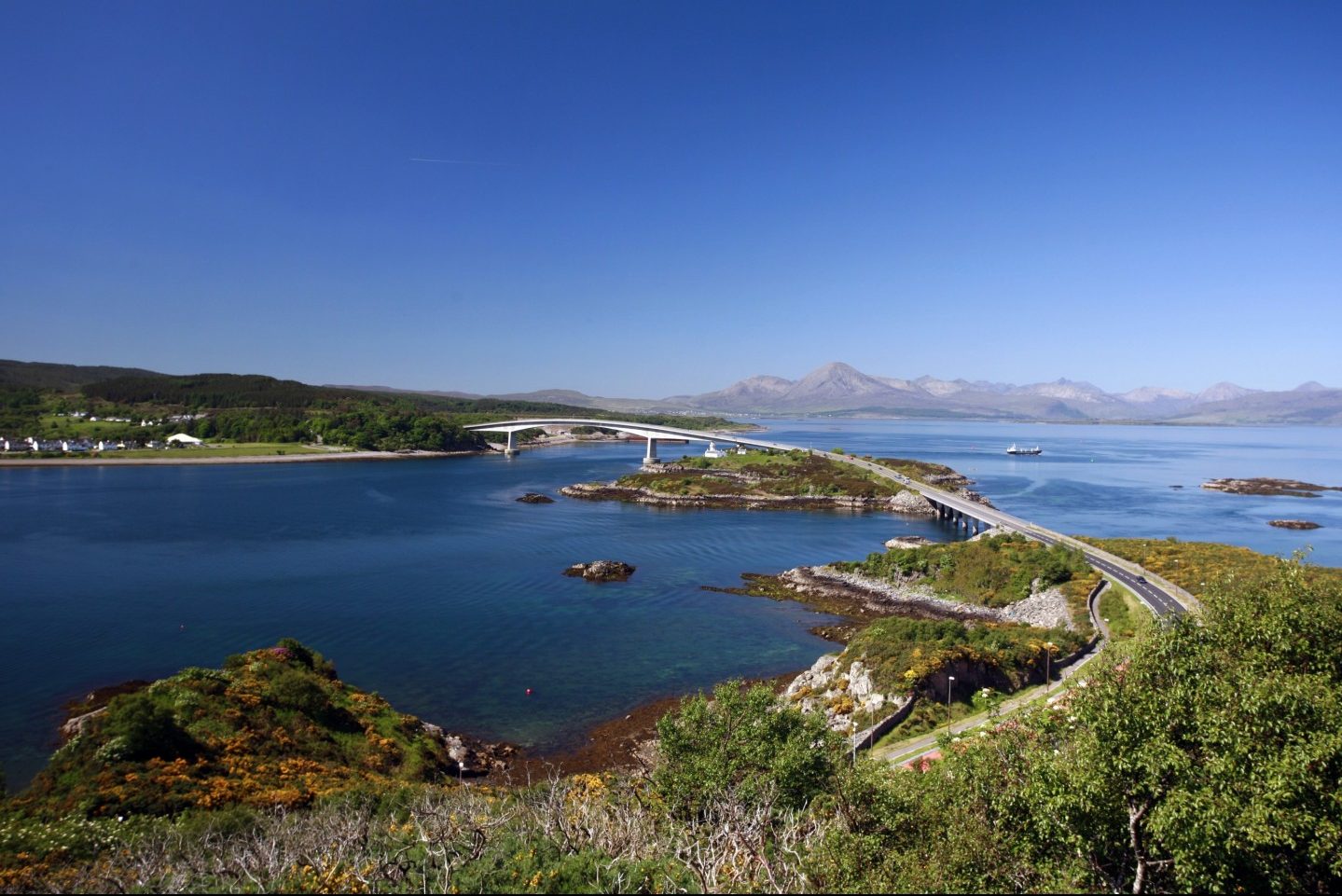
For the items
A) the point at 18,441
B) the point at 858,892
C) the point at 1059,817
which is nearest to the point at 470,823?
the point at 858,892

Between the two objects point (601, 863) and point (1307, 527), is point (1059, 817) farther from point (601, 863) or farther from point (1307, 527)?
point (1307, 527)

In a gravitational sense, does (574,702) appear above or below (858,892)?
below

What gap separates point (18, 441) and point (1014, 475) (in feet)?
432

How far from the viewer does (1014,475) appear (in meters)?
98.5

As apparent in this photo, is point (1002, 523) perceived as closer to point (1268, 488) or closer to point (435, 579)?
point (435, 579)

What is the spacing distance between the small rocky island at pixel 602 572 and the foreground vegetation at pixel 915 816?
26756 mm

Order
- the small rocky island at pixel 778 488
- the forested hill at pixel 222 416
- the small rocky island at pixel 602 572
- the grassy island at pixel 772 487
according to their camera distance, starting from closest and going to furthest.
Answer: the small rocky island at pixel 602 572 < the small rocky island at pixel 778 488 < the grassy island at pixel 772 487 < the forested hill at pixel 222 416

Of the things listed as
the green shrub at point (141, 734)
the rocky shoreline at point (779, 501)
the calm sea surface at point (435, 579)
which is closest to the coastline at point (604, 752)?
the calm sea surface at point (435, 579)

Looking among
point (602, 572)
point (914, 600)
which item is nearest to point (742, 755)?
point (914, 600)

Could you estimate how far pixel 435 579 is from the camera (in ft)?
126

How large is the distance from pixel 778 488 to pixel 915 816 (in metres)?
64.7

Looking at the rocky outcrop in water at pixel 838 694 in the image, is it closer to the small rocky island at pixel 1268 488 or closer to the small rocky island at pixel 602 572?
the small rocky island at pixel 602 572

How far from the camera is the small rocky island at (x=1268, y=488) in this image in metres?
80.2

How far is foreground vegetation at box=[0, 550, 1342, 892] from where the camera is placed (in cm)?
796
